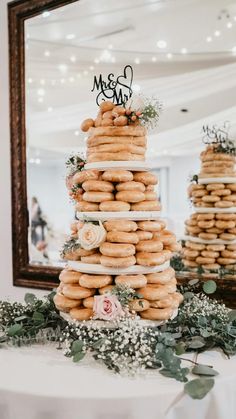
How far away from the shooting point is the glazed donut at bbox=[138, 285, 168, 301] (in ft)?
5.92

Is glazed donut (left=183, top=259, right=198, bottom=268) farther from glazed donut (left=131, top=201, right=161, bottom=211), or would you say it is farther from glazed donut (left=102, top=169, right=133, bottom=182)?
glazed donut (left=102, top=169, right=133, bottom=182)

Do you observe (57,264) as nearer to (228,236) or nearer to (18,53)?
(228,236)

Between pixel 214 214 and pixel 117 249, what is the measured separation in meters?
0.92

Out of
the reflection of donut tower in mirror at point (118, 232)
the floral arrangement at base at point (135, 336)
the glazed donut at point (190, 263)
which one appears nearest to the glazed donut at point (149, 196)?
the reflection of donut tower in mirror at point (118, 232)

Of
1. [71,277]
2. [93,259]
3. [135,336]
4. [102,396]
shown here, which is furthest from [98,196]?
[102,396]

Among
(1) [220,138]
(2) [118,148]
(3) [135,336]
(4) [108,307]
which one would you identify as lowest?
(3) [135,336]

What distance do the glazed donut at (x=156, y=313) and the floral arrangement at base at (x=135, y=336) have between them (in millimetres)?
50

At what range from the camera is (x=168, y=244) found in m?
2.00

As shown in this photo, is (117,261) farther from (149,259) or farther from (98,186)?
(98,186)

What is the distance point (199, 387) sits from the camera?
142cm

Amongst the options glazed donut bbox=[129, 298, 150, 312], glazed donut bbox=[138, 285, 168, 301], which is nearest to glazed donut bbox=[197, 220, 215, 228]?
glazed donut bbox=[138, 285, 168, 301]

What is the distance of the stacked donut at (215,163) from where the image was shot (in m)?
2.45

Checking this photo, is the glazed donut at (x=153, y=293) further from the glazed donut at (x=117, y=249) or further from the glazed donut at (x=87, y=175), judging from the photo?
the glazed donut at (x=87, y=175)

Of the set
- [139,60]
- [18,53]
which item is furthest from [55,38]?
[139,60]
